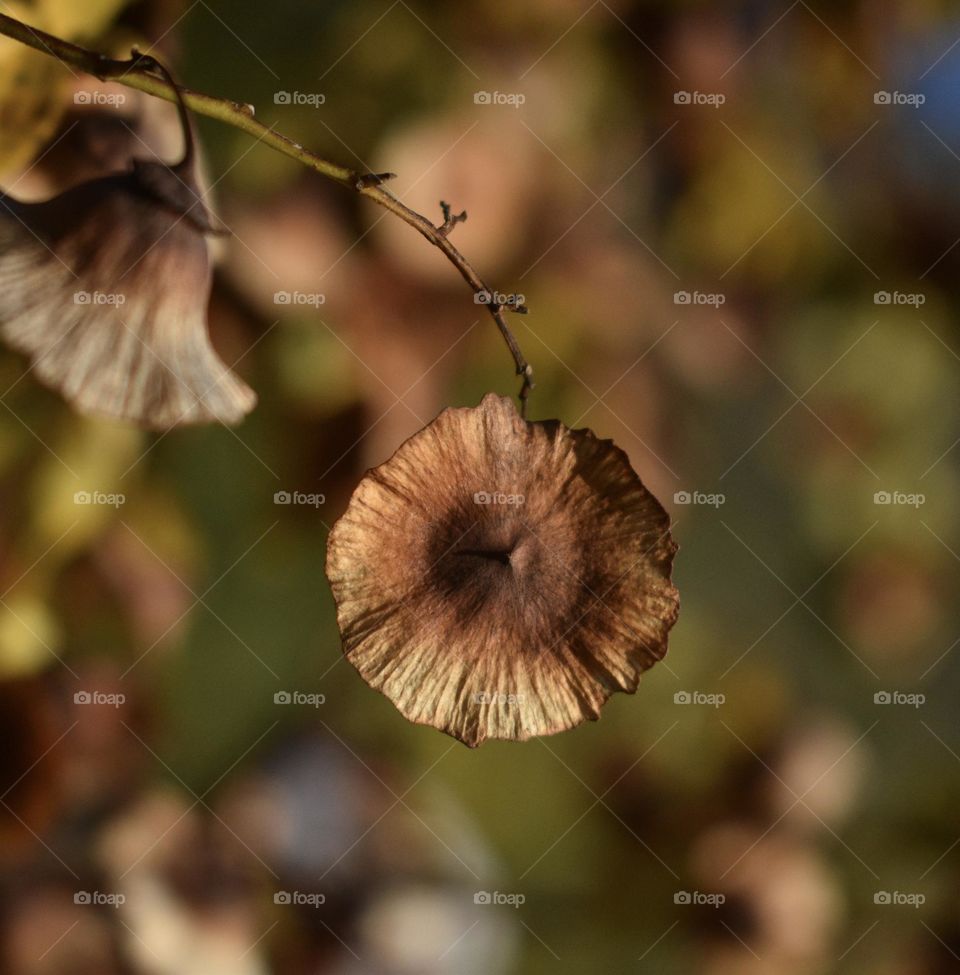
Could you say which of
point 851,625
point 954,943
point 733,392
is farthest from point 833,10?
point 954,943

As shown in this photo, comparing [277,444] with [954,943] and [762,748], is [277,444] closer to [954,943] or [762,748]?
[762,748]
